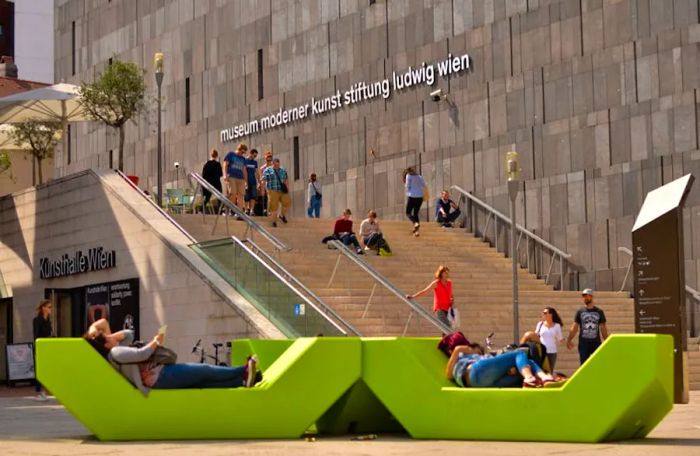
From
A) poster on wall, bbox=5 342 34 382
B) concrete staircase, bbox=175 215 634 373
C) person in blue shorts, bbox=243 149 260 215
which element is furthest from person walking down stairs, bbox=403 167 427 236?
poster on wall, bbox=5 342 34 382

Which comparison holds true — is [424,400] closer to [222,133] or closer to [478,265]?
[478,265]

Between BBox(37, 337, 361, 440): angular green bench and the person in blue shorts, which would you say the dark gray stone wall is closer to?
the person in blue shorts

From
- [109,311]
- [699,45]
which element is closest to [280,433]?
[109,311]

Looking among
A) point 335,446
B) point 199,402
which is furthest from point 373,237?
point 335,446

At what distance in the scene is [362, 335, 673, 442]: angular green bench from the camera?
14.0 m

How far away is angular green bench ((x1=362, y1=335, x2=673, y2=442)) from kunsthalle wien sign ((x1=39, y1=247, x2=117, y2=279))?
1661cm

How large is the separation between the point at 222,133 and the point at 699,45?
20411mm

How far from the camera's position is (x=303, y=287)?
25.4 meters

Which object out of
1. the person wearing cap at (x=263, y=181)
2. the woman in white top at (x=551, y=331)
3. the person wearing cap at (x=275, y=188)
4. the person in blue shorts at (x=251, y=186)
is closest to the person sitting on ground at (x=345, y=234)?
the person wearing cap at (x=275, y=188)

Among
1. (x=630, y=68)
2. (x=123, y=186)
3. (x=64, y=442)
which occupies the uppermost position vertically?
(x=630, y=68)

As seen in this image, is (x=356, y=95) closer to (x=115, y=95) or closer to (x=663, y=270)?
(x=115, y=95)

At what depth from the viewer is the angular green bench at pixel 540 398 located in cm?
1402

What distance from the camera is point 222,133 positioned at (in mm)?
48469

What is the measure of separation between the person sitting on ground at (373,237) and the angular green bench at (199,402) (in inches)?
616
